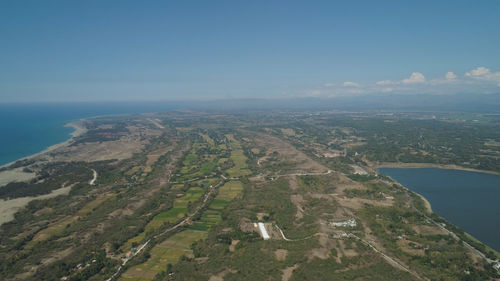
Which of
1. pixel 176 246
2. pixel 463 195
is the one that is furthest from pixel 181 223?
pixel 463 195

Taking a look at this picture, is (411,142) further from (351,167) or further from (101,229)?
(101,229)

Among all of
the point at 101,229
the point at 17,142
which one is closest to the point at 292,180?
the point at 101,229

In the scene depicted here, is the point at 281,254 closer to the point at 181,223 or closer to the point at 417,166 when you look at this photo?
the point at 181,223

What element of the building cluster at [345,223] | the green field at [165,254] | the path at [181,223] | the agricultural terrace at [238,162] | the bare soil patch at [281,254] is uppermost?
the agricultural terrace at [238,162]

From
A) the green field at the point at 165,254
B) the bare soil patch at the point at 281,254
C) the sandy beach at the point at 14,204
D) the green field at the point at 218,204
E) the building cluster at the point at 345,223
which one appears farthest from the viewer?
the sandy beach at the point at 14,204

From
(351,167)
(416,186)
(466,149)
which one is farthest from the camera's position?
(466,149)

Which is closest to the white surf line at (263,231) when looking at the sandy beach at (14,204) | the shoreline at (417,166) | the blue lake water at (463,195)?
the blue lake water at (463,195)

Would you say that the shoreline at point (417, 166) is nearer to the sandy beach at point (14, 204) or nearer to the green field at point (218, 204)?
the green field at point (218, 204)
